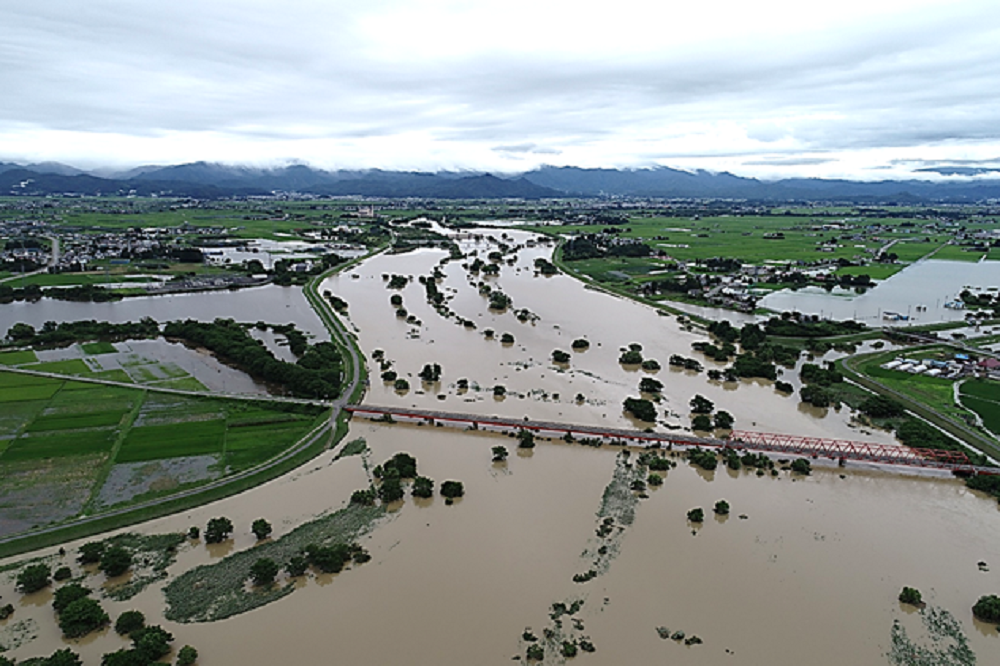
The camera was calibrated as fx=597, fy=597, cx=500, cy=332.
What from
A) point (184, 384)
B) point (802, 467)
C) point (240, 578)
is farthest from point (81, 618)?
point (802, 467)

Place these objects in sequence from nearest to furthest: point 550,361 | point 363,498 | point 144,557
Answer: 1. point 144,557
2. point 363,498
3. point 550,361

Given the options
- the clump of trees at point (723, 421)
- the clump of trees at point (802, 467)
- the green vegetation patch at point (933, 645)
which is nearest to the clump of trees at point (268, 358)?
the clump of trees at point (723, 421)

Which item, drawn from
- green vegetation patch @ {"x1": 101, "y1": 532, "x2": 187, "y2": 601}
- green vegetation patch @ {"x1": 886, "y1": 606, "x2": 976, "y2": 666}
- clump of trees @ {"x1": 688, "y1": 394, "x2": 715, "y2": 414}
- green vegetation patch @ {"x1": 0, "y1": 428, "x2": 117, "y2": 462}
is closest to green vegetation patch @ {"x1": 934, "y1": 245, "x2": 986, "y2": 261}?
clump of trees @ {"x1": 688, "y1": 394, "x2": 715, "y2": 414}

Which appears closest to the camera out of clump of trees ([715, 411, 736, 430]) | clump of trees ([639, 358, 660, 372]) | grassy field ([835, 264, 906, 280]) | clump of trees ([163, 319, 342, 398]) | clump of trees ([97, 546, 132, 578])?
clump of trees ([97, 546, 132, 578])

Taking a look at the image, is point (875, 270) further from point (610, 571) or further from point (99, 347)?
point (99, 347)

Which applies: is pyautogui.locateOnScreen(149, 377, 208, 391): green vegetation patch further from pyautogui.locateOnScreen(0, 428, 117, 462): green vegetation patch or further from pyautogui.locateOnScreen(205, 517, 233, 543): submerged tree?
pyautogui.locateOnScreen(205, 517, 233, 543): submerged tree

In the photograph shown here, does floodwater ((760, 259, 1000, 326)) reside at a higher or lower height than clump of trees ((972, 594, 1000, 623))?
higher

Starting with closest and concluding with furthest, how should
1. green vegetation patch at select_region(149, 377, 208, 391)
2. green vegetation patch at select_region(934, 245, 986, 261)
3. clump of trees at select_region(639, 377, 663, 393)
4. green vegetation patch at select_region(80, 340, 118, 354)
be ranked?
green vegetation patch at select_region(149, 377, 208, 391)
clump of trees at select_region(639, 377, 663, 393)
green vegetation patch at select_region(80, 340, 118, 354)
green vegetation patch at select_region(934, 245, 986, 261)

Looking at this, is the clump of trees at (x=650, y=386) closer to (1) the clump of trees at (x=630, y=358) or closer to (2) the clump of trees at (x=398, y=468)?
(1) the clump of trees at (x=630, y=358)
